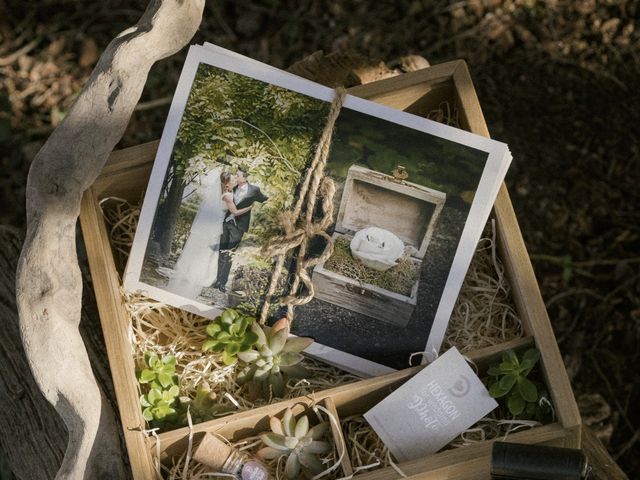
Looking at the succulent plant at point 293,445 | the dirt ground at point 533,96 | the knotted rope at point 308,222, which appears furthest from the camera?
the dirt ground at point 533,96

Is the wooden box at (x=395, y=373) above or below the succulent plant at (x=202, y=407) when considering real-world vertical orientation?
above

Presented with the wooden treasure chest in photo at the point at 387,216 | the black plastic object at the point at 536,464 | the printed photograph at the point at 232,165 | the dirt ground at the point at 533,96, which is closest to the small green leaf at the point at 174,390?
the printed photograph at the point at 232,165

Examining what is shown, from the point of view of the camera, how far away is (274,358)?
4.80 ft

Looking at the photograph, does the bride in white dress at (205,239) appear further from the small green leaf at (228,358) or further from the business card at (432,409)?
the business card at (432,409)

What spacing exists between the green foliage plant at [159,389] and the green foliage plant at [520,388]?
594 millimetres

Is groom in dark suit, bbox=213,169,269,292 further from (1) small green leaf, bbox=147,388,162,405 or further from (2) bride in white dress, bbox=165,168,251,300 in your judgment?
(1) small green leaf, bbox=147,388,162,405

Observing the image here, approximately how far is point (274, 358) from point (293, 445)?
6.6 inches

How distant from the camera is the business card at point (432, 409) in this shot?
142 cm

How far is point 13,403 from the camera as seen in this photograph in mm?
1648

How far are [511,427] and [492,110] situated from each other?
110 cm

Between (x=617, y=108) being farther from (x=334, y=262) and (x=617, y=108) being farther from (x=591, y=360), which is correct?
(x=334, y=262)

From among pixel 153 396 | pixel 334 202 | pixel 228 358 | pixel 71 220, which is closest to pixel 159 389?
pixel 153 396

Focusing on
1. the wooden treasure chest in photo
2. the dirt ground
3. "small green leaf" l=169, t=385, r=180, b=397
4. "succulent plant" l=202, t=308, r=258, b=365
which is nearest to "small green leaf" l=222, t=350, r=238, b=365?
"succulent plant" l=202, t=308, r=258, b=365

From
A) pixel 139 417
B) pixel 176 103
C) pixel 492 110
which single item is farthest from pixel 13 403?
pixel 492 110
